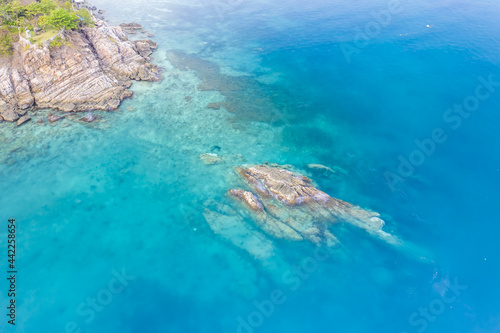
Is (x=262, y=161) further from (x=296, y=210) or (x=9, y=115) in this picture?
(x=9, y=115)

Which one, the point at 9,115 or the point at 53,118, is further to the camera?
the point at 53,118

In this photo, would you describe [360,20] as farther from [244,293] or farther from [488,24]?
[244,293]

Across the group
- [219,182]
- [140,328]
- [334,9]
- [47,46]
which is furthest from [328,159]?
[334,9]

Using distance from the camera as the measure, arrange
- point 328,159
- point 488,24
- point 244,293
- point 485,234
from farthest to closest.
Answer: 1. point 488,24
2. point 328,159
3. point 485,234
4. point 244,293

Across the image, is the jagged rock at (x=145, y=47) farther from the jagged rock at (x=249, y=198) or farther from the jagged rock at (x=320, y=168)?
the jagged rock at (x=320, y=168)

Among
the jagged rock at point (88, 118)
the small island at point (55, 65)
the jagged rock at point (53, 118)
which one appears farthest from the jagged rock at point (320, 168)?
the jagged rock at point (53, 118)

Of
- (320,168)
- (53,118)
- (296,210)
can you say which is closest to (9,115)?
(53,118)

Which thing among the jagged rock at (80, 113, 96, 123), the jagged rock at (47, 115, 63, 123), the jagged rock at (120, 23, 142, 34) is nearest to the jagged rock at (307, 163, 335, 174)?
the jagged rock at (80, 113, 96, 123)
